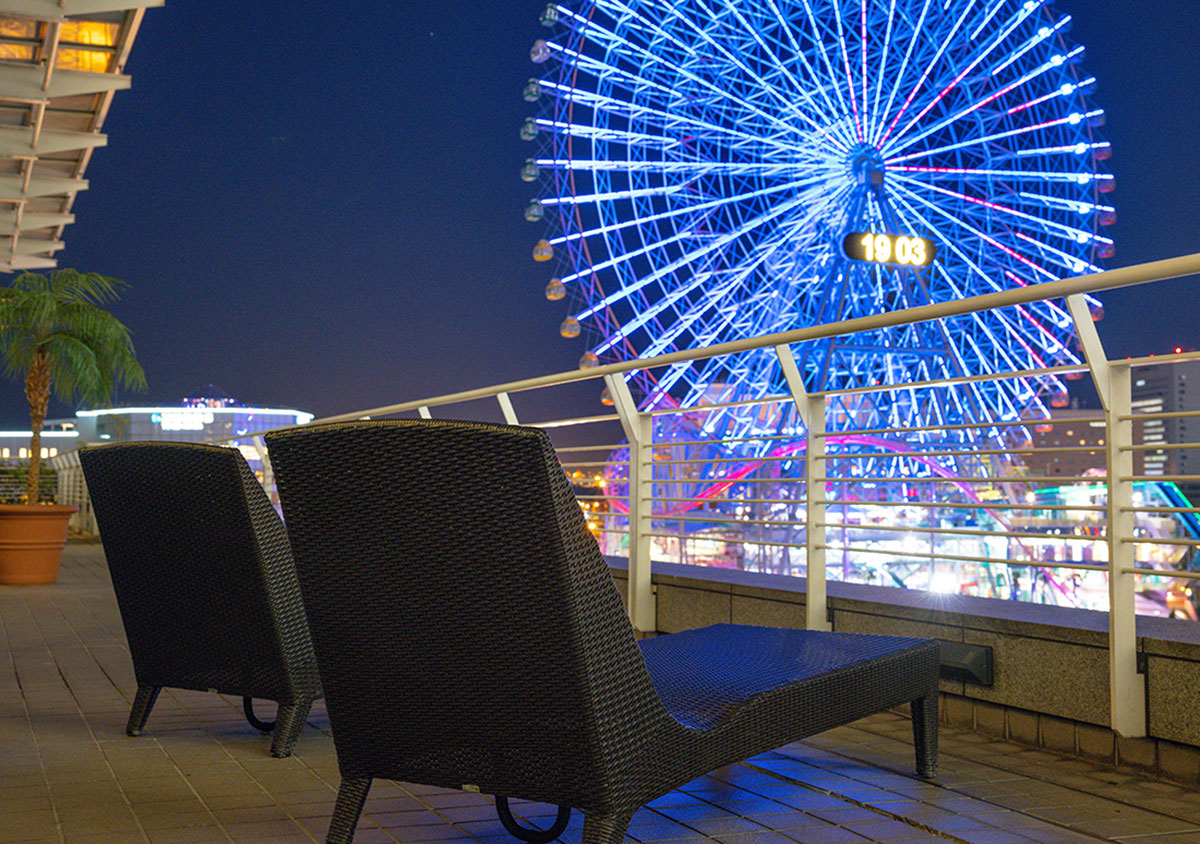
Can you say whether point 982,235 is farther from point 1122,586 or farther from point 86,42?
point 1122,586

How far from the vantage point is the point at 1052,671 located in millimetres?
2930

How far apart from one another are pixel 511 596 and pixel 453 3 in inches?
1897

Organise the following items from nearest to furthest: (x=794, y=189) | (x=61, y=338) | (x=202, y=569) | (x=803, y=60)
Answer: (x=202, y=569) → (x=61, y=338) → (x=803, y=60) → (x=794, y=189)

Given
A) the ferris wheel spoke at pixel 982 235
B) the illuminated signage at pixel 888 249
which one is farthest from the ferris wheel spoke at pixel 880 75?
the illuminated signage at pixel 888 249

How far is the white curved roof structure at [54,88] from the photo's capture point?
790 centimetres

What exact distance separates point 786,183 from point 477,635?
41.6ft

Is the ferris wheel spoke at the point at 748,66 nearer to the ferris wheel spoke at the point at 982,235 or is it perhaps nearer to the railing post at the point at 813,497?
the ferris wheel spoke at the point at 982,235

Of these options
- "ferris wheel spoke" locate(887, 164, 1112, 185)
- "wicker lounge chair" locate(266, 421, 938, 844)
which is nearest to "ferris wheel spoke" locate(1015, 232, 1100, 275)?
"ferris wheel spoke" locate(887, 164, 1112, 185)

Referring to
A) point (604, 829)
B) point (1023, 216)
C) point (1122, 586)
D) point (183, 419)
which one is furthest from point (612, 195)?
point (183, 419)

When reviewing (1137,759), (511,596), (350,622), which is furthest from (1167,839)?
(350,622)

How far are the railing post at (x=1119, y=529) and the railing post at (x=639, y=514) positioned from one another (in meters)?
2.01

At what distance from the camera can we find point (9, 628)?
18.4 feet

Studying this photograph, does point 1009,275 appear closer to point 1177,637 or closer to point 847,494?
point 847,494

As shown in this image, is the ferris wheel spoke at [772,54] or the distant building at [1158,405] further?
the ferris wheel spoke at [772,54]
